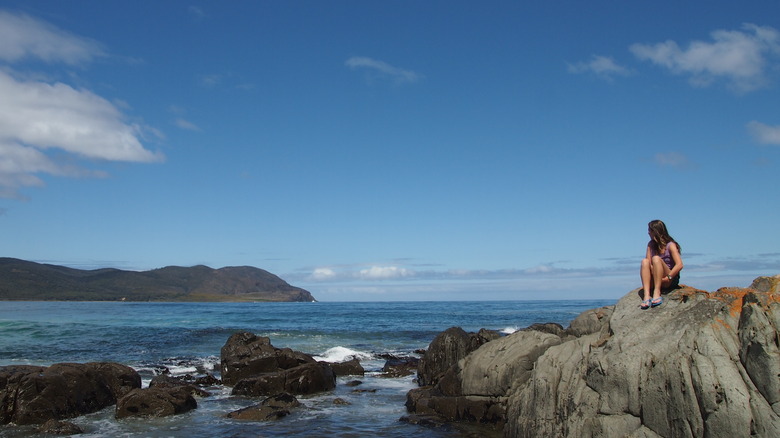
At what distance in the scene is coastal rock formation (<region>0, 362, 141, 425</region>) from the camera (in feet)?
48.8

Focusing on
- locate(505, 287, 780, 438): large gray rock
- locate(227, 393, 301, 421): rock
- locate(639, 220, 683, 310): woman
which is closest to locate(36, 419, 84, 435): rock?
locate(227, 393, 301, 421): rock

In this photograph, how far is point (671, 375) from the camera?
8961 mm

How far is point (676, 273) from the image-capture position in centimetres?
1123

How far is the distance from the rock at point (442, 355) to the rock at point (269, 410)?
5.84 meters

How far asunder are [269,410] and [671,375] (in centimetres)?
1089

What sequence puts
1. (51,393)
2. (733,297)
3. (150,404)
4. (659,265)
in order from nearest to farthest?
(733,297), (659,265), (51,393), (150,404)

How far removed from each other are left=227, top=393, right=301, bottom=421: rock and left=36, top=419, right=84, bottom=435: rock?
3.76 metres

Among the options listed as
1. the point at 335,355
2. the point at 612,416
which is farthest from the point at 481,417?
the point at 335,355

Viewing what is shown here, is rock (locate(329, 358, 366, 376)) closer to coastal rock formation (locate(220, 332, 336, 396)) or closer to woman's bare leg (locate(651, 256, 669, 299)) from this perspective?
coastal rock formation (locate(220, 332, 336, 396))

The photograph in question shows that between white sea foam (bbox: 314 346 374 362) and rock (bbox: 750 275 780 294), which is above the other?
rock (bbox: 750 275 780 294)

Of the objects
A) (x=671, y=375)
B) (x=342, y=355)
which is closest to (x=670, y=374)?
(x=671, y=375)

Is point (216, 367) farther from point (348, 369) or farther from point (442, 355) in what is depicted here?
point (442, 355)

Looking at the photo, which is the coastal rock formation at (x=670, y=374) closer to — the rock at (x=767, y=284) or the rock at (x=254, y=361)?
the rock at (x=767, y=284)

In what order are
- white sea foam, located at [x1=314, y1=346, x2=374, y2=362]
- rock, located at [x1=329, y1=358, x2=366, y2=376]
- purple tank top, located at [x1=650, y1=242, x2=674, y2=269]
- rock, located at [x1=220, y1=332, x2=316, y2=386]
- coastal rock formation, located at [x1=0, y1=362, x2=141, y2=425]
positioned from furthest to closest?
white sea foam, located at [x1=314, y1=346, x2=374, y2=362] → rock, located at [x1=329, y1=358, x2=366, y2=376] → rock, located at [x1=220, y1=332, x2=316, y2=386] → coastal rock formation, located at [x1=0, y1=362, x2=141, y2=425] → purple tank top, located at [x1=650, y1=242, x2=674, y2=269]
